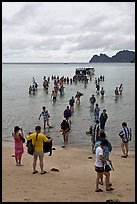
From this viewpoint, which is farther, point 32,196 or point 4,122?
point 4,122

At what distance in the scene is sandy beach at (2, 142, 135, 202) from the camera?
8578mm

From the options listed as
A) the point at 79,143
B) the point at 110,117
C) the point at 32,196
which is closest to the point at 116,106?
the point at 110,117

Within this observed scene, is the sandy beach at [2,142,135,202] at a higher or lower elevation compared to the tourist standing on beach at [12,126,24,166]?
lower

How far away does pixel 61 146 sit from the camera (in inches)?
644

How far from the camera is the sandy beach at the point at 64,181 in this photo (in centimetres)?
858

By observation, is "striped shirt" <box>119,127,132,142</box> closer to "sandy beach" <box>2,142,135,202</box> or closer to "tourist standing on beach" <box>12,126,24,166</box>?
"sandy beach" <box>2,142,135,202</box>

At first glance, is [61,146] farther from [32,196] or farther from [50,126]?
[32,196]

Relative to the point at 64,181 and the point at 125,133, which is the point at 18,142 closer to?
the point at 64,181

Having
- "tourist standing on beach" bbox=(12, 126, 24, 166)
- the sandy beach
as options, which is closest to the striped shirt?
the sandy beach

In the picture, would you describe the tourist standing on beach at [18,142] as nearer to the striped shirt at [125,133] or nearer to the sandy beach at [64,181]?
the sandy beach at [64,181]

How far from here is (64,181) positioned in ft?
32.8

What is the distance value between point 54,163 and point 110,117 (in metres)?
13.3

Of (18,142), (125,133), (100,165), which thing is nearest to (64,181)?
(100,165)

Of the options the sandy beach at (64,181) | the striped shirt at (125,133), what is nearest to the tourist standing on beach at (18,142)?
the sandy beach at (64,181)
